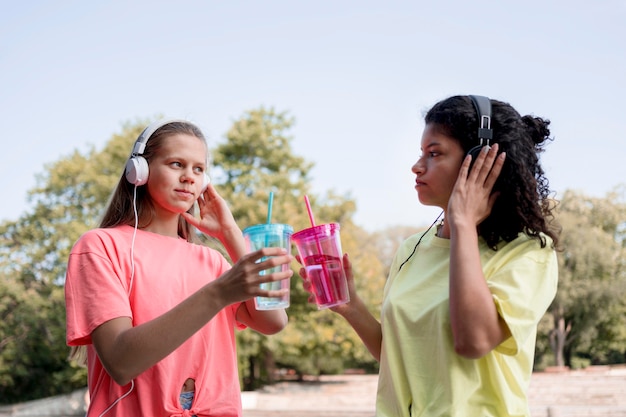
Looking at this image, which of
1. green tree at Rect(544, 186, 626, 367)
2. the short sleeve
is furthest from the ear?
green tree at Rect(544, 186, 626, 367)

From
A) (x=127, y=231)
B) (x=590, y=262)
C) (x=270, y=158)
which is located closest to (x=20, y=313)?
(x=270, y=158)

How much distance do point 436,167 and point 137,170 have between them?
0.97 metres

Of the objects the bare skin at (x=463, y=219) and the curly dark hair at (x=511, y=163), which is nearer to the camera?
the bare skin at (x=463, y=219)

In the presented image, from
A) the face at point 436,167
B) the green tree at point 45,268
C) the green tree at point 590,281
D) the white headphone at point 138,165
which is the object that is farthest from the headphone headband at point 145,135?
the green tree at point 590,281

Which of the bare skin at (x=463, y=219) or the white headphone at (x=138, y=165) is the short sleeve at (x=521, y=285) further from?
the white headphone at (x=138, y=165)

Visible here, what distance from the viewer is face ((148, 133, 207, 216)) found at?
220cm

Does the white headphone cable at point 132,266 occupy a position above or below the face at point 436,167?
below

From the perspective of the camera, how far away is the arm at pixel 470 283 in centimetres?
168

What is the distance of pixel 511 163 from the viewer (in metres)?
1.87

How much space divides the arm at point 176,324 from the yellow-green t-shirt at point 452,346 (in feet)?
1.45

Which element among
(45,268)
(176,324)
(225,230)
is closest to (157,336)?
(176,324)

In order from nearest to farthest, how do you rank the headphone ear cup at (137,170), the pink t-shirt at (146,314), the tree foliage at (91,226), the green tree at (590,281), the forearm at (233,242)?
the pink t-shirt at (146,314), the headphone ear cup at (137,170), the forearm at (233,242), the tree foliage at (91,226), the green tree at (590,281)

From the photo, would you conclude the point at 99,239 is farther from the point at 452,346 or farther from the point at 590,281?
the point at 590,281

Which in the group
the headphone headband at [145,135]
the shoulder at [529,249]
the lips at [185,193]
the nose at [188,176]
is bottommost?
the shoulder at [529,249]
